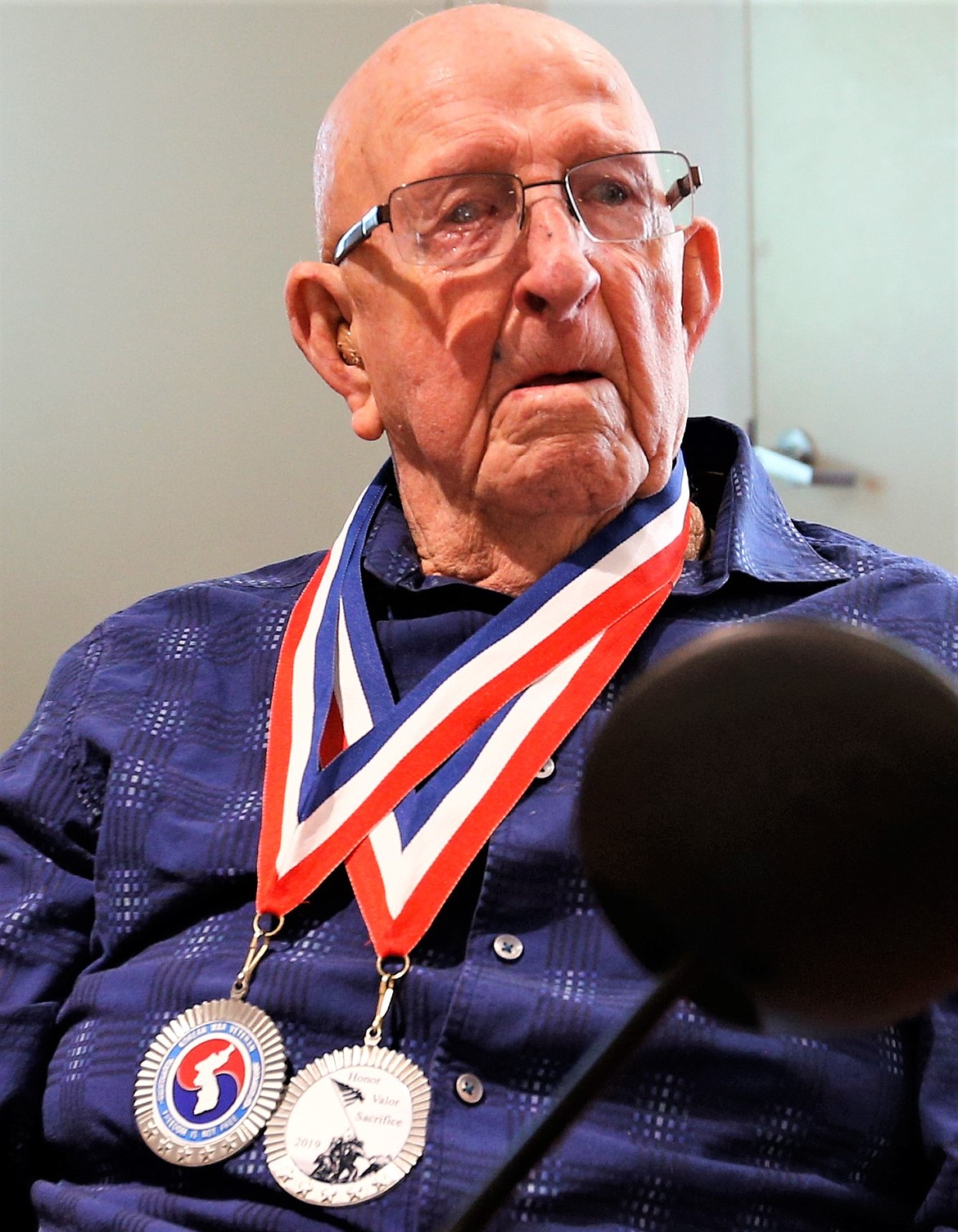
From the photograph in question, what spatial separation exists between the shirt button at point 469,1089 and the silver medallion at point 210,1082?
141mm

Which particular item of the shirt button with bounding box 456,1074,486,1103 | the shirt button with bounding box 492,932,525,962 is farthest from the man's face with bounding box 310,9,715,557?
the shirt button with bounding box 456,1074,486,1103

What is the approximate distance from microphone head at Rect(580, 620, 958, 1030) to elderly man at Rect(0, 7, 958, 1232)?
1.68 ft

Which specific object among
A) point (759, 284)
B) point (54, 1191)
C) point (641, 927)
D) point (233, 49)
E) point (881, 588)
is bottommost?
point (54, 1191)

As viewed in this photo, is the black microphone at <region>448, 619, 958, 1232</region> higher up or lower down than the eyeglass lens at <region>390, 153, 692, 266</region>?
lower down

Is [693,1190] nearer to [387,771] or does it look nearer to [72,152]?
[387,771]

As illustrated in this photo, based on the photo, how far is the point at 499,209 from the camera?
1.35 m

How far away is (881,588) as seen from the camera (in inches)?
48.7

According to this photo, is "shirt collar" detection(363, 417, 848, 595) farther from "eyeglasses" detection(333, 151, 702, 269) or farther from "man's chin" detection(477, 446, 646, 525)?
"eyeglasses" detection(333, 151, 702, 269)

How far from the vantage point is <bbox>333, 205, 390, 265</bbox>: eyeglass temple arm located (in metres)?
1.41

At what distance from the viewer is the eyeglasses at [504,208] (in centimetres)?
134

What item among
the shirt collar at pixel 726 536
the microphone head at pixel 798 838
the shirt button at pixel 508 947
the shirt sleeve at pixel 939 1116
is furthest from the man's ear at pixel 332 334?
the microphone head at pixel 798 838

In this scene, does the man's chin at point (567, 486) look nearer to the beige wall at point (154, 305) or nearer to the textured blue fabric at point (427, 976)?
the textured blue fabric at point (427, 976)

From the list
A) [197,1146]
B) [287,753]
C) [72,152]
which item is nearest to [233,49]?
[72,152]

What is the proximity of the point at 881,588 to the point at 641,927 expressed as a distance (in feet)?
2.45
